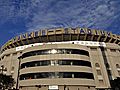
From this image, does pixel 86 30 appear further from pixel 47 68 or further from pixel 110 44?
pixel 47 68

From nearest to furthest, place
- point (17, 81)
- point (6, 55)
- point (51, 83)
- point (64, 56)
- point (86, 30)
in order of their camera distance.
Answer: point (51, 83) → point (64, 56) → point (17, 81) → point (86, 30) → point (6, 55)

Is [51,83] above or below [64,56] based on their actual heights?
below

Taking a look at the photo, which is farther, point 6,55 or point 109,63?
point 6,55

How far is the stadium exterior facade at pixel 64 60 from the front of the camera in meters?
55.0

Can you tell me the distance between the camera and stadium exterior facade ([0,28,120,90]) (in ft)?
180

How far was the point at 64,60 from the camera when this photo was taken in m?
57.0

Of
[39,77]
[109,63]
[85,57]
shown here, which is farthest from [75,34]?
[39,77]

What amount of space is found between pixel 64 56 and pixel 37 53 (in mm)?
9378

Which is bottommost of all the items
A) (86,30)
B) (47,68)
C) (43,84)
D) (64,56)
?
(43,84)

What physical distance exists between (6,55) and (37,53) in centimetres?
2271

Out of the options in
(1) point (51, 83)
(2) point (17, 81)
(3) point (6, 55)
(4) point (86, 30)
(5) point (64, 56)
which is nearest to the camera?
(1) point (51, 83)

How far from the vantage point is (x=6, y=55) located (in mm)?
77562

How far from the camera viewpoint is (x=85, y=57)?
198 ft

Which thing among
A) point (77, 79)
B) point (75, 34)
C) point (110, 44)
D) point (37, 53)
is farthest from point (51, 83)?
point (110, 44)
